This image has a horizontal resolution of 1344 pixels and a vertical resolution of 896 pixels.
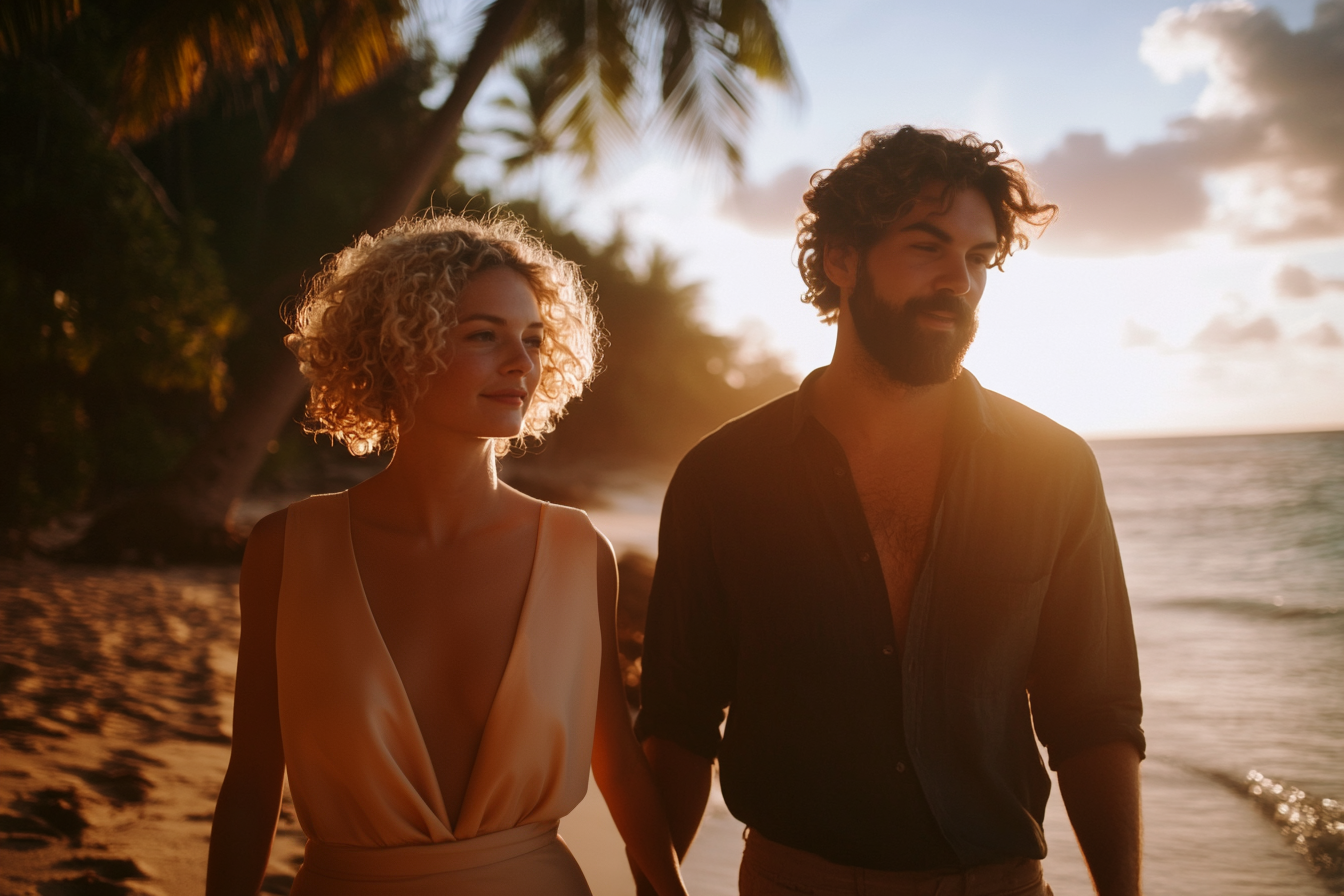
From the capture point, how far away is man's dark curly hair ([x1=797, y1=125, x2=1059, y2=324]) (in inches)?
87.5

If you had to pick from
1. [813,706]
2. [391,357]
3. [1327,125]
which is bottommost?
[813,706]

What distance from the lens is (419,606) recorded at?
175 centimetres

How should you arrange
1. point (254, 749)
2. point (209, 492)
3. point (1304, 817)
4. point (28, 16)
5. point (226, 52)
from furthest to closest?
1. point (209, 492)
2. point (226, 52)
3. point (28, 16)
4. point (1304, 817)
5. point (254, 749)

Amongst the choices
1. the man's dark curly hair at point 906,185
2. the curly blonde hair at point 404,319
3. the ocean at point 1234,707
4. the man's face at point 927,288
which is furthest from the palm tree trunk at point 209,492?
the man's face at point 927,288

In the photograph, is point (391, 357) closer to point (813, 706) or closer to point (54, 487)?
point (813, 706)

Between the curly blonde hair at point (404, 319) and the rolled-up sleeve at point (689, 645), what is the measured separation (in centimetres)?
47

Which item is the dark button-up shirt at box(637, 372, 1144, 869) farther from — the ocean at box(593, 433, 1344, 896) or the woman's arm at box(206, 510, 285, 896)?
the ocean at box(593, 433, 1344, 896)

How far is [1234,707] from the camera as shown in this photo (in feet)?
27.1

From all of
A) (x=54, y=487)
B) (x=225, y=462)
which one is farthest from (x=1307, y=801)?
(x=54, y=487)

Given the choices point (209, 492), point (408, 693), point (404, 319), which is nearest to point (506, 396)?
point (404, 319)

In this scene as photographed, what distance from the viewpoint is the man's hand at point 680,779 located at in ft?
6.94

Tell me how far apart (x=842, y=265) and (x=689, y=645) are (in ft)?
3.51

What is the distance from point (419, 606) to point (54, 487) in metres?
10.3

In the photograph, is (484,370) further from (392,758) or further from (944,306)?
(944,306)
